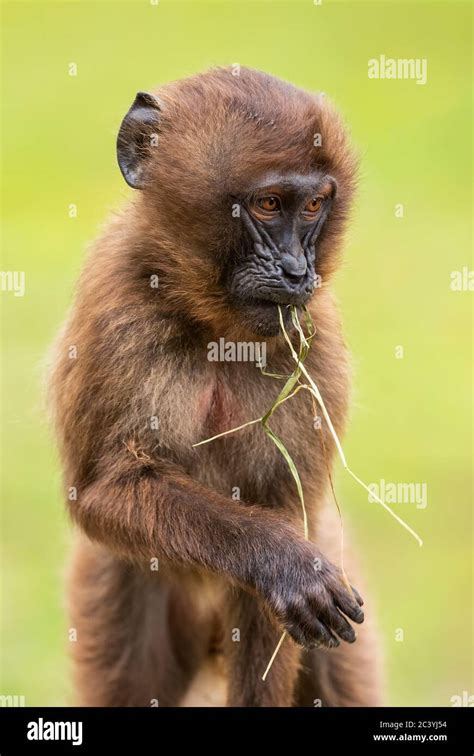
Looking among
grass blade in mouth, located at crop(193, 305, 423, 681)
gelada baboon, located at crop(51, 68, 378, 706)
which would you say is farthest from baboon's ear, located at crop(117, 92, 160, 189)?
grass blade in mouth, located at crop(193, 305, 423, 681)

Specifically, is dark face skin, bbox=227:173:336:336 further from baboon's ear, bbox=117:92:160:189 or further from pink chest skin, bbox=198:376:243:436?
baboon's ear, bbox=117:92:160:189

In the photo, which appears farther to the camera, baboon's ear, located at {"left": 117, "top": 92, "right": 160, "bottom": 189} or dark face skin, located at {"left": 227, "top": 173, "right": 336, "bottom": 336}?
baboon's ear, located at {"left": 117, "top": 92, "right": 160, "bottom": 189}

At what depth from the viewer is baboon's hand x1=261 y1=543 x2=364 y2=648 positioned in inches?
298

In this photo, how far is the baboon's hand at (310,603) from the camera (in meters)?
7.57

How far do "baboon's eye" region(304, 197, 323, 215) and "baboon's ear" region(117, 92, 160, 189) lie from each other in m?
0.95

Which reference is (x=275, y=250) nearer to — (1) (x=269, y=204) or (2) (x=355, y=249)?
(1) (x=269, y=204)

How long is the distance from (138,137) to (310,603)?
2776mm

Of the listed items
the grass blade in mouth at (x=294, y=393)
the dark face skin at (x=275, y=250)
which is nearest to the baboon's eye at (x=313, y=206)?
the dark face skin at (x=275, y=250)

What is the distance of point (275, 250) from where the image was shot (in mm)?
7820

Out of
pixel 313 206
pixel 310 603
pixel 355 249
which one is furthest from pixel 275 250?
pixel 355 249

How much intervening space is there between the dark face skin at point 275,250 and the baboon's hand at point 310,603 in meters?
1.34

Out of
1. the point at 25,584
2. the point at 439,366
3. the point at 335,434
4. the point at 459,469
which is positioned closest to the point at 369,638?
the point at 335,434

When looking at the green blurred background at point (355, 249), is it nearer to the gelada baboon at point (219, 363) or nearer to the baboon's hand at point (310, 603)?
the gelada baboon at point (219, 363)

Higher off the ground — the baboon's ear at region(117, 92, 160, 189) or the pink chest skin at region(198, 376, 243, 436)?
the baboon's ear at region(117, 92, 160, 189)
